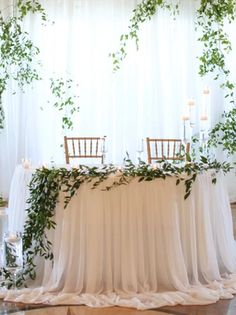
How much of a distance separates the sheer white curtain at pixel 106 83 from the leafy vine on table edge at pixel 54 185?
306cm

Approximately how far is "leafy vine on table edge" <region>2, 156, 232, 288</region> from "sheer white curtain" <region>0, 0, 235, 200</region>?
10.0 ft

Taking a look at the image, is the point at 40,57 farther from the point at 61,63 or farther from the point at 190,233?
the point at 190,233

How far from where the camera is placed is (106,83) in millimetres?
6793

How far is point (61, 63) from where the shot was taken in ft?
22.2

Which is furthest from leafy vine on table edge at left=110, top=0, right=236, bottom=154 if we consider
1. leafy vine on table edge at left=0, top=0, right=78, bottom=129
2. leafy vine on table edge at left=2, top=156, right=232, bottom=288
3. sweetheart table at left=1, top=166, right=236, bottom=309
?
sweetheart table at left=1, top=166, right=236, bottom=309

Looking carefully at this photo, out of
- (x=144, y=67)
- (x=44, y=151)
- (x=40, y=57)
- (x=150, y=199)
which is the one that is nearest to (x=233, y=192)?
(x=144, y=67)

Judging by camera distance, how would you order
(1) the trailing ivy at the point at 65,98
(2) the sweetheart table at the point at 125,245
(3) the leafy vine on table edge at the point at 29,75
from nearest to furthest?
(2) the sweetheart table at the point at 125,245 → (3) the leafy vine on table edge at the point at 29,75 → (1) the trailing ivy at the point at 65,98

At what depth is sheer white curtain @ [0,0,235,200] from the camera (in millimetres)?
6746

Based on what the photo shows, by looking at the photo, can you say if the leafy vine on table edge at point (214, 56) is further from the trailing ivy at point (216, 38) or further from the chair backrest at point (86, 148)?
the chair backrest at point (86, 148)

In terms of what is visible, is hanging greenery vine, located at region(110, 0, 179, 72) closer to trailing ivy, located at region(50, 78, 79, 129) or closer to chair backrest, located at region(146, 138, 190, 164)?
trailing ivy, located at region(50, 78, 79, 129)

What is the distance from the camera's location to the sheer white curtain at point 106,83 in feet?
22.1

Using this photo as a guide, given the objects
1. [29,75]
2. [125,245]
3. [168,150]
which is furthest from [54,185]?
[29,75]

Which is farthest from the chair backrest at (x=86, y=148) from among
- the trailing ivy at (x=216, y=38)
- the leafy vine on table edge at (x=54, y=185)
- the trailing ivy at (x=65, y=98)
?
the trailing ivy at (x=216, y=38)

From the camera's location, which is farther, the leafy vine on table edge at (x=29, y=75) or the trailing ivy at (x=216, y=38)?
the leafy vine on table edge at (x=29, y=75)
